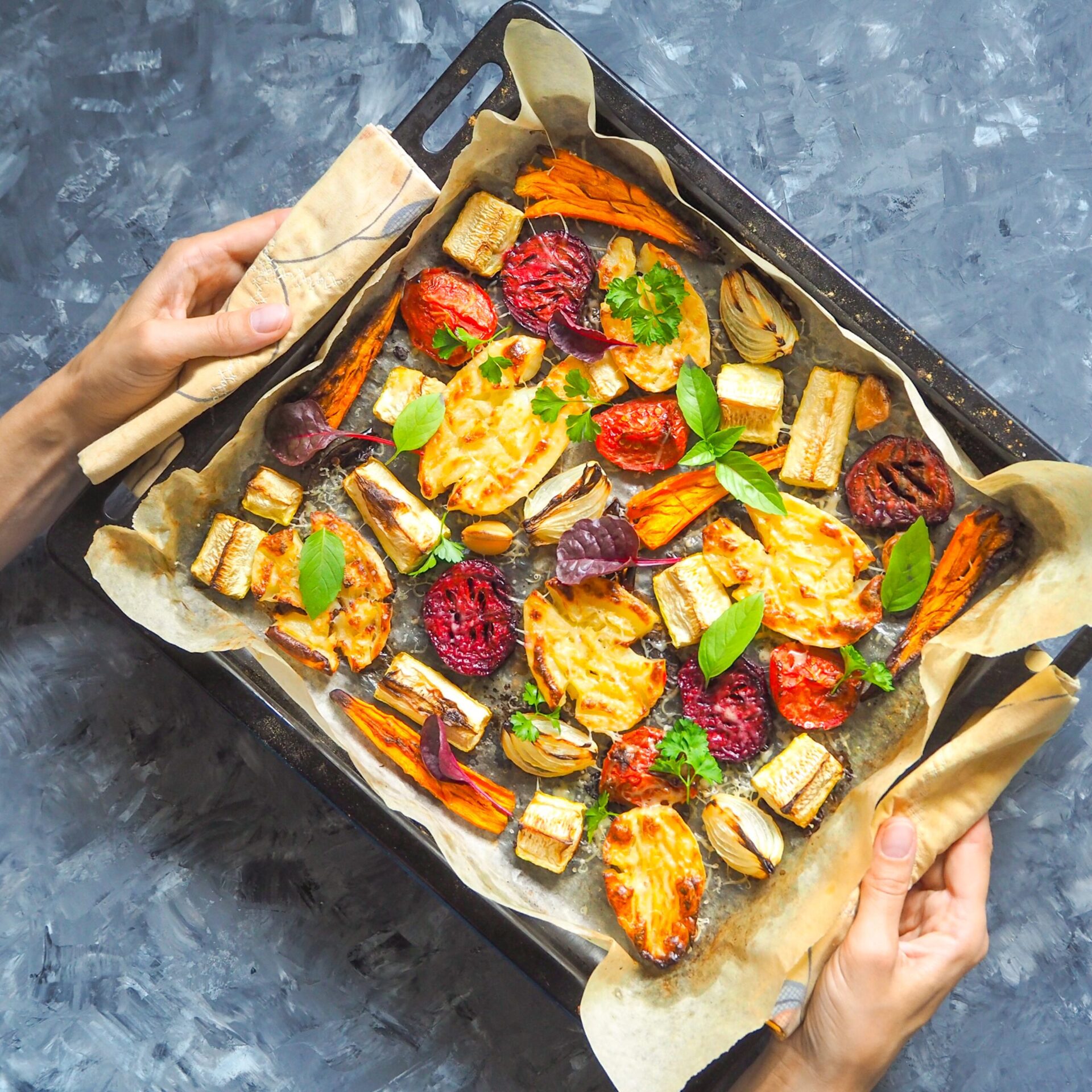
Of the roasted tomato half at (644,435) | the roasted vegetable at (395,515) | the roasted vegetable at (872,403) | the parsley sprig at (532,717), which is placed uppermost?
the roasted vegetable at (872,403)

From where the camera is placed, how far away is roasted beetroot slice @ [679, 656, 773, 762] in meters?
2.05

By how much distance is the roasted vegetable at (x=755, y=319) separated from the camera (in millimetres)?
1996

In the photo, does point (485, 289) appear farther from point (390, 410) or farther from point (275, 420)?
point (275, 420)

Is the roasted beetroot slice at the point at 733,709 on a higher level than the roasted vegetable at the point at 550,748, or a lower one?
higher

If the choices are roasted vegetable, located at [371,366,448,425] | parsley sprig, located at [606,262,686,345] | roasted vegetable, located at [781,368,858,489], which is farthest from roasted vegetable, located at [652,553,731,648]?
roasted vegetable, located at [371,366,448,425]

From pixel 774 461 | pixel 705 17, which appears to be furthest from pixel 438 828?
pixel 705 17

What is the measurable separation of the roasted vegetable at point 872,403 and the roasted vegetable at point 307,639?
47.0 inches

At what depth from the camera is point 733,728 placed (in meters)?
2.05

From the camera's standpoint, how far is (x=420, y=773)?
2072 millimetres

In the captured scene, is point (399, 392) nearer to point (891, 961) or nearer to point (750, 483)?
point (750, 483)

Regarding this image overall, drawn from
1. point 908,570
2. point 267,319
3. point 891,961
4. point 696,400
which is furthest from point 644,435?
point 891,961

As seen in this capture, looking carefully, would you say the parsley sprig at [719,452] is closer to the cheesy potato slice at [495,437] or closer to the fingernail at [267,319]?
the cheesy potato slice at [495,437]

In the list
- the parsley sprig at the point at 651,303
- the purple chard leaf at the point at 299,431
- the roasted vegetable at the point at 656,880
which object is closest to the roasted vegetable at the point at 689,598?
the roasted vegetable at the point at 656,880

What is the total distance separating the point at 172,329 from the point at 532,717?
3.56 ft
